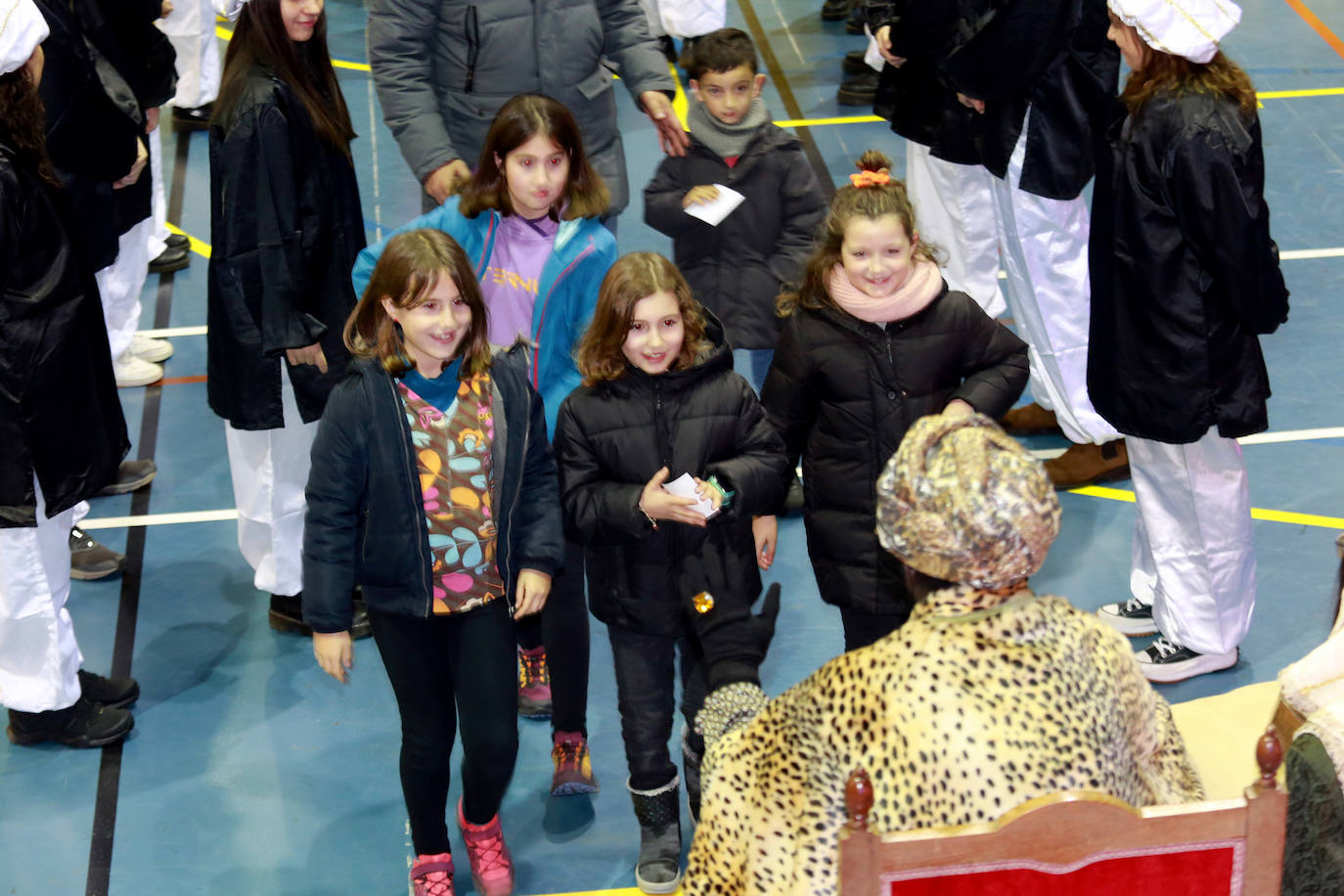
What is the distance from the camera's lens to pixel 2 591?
495cm

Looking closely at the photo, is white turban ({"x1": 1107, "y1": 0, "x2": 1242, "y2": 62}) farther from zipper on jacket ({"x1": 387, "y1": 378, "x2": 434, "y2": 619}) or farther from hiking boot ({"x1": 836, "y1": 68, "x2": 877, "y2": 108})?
hiking boot ({"x1": 836, "y1": 68, "x2": 877, "y2": 108})

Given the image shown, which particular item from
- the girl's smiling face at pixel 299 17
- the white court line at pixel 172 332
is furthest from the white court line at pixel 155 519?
the girl's smiling face at pixel 299 17

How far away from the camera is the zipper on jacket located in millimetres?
4109

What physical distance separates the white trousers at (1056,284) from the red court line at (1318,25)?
500 cm

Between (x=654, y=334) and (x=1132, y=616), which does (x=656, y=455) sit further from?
(x=1132, y=616)

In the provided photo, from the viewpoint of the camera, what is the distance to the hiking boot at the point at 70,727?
5246mm

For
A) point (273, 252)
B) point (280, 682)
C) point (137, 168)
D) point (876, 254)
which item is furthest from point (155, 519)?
point (876, 254)

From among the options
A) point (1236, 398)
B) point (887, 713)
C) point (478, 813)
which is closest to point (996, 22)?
point (1236, 398)

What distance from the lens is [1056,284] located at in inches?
250

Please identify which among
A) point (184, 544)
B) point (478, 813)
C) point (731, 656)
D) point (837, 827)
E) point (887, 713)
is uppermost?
point (887, 713)

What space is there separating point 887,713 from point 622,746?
105 inches

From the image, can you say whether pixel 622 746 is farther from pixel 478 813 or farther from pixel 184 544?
pixel 184 544

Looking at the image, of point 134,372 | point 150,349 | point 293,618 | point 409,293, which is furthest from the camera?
point 150,349

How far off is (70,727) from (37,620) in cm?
46
